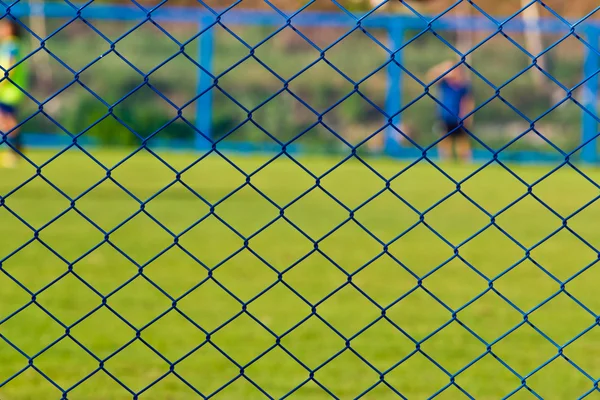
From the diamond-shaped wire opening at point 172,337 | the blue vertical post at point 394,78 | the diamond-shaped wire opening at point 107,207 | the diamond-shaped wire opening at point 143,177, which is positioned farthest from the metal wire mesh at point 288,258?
the blue vertical post at point 394,78

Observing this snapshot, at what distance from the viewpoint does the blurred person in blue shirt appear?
18234mm

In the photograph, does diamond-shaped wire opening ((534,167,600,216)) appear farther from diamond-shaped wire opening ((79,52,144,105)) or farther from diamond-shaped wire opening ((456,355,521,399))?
diamond-shaped wire opening ((79,52,144,105))

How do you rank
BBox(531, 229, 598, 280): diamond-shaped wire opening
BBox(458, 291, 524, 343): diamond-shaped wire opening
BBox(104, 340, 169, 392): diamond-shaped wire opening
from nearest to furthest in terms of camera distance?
BBox(104, 340, 169, 392): diamond-shaped wire opening
BBox(458, 291, 524, 343): diamond-shaped wire opening
BBox(531, 229, 598, 280): diamond-shaped wire opening

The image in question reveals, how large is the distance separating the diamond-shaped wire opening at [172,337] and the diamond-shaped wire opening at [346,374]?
69 centimetres

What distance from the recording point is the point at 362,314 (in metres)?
5.62

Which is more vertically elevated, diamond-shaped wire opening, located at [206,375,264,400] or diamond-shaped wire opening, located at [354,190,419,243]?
diamond-shaped wire opening, located at [354,190,419,243]

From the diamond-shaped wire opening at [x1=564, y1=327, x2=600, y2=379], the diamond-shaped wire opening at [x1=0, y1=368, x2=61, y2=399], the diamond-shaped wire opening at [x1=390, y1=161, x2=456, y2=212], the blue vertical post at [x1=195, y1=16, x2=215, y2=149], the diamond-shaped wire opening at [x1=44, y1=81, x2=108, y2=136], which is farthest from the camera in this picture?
the blue vertical post at [x1=195, y1=16, x2=215, y2=149]

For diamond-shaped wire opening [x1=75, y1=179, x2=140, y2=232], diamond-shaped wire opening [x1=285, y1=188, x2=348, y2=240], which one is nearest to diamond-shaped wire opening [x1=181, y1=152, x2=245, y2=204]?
diamond-shaped wire opening [x1=75, y1=179, x2=140, y2=232]

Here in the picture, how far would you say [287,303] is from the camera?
5.78m

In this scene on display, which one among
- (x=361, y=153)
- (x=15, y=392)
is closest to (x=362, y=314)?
(x=15, y=392)

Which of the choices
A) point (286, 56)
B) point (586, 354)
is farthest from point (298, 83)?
point (586, 354)

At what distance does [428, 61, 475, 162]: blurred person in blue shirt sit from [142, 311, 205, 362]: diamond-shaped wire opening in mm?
12840

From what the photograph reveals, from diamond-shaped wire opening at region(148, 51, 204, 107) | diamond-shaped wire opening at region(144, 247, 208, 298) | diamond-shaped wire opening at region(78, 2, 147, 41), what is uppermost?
diamond-shaped wire opening at region(78, 2, 147, 41)

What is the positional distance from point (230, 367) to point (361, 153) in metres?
15.4
